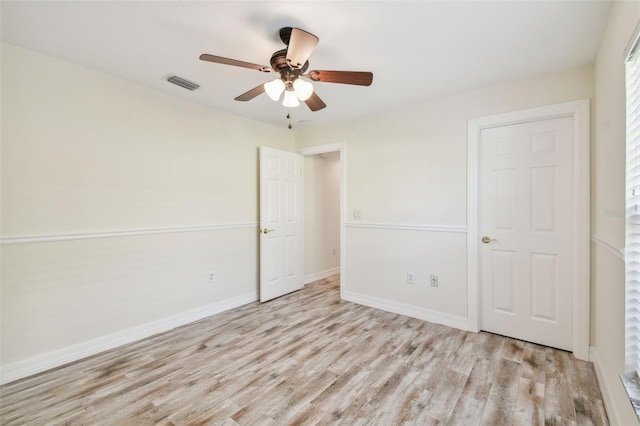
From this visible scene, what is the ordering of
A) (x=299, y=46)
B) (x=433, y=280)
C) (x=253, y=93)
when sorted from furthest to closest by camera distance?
(x=433, y=280) → (x=253, y=93) → (x=299, y=46)

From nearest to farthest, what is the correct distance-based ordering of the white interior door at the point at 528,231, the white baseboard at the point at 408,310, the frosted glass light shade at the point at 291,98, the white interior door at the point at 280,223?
1. the frosted glass light shade at the point at 291,98
2. the white interior door at the point at 528,231
3. the white baseboard at the point at 408,310
4. the white interior door at the point at 280,223

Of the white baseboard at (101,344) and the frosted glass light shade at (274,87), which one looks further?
the white baseboard at (101,344)

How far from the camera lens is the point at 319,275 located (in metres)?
4.88

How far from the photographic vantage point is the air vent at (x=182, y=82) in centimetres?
259

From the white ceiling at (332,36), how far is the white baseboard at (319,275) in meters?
3.04

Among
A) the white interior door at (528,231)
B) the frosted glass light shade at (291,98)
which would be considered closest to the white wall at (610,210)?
the white interior door at (528,231)

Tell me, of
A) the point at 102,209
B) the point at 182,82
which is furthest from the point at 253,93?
the point at 102,209

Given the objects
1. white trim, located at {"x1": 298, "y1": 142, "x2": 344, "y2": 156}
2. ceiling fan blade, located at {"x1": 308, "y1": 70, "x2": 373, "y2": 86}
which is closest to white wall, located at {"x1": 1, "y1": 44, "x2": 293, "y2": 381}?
white trim, located at {"x1": 298, "y1": 142, "x2": 344, "y2": 156}

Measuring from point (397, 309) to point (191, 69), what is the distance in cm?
333

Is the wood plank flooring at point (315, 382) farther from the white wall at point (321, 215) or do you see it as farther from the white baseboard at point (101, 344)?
the white wall at point (321, 215)

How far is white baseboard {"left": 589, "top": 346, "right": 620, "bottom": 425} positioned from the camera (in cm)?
161

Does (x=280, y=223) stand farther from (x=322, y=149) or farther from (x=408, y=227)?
(x=408, y=227)

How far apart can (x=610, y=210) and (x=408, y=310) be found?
2095 mm

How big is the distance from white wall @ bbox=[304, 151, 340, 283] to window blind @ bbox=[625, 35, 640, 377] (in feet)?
12.0
